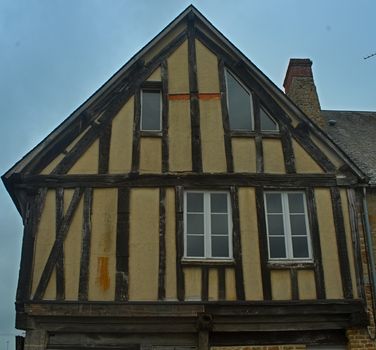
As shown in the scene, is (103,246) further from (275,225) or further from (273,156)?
(273,156)

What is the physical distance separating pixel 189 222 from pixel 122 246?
1311 mm

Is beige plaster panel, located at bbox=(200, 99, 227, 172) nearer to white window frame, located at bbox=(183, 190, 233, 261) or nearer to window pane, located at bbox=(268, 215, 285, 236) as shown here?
white window frame, located at bbox=(183, 190, 233, 261)

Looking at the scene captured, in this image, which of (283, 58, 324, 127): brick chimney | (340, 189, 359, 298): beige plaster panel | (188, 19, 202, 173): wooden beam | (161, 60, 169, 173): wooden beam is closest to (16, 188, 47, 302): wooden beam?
(161, 60, 169, 173): wooden beam

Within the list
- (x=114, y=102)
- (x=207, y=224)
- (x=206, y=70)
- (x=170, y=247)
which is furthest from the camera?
(x=206, y=70)

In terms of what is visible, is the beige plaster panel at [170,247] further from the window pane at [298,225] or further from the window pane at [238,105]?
the window pane at [298,225]

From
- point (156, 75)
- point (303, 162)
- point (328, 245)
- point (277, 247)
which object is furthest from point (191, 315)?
point (156, 75)

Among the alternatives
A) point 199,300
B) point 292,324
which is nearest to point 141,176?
point 199,300

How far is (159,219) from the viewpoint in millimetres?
9500

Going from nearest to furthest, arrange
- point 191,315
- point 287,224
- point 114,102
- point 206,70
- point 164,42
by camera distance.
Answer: point 191,315, point 287,224, point 114,102, point 206,70, point 164,42

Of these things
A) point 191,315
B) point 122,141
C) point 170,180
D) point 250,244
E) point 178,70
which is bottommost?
point 191,315

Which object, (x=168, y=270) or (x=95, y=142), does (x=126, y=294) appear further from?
(x=95, y=142)

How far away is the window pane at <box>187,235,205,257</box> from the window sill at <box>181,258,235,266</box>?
143 millimetres

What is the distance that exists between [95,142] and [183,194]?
2.06m

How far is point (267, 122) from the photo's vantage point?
1060 cm
